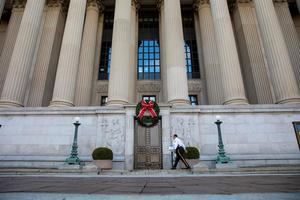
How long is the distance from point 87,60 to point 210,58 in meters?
14.2

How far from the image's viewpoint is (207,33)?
2519 cm

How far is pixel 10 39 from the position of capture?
25.5 m

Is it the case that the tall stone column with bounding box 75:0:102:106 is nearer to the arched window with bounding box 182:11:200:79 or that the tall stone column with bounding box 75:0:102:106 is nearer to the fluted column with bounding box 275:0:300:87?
the arched window with bounding box 182:11:200:79

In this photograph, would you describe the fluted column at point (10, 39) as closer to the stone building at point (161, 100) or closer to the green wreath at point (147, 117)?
the stone building at point (161, 100)

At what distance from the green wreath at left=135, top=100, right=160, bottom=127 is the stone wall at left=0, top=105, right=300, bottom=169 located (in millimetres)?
563

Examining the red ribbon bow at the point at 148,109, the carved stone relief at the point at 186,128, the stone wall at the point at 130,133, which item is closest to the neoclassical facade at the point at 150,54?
the stone wall at the point at 130,133

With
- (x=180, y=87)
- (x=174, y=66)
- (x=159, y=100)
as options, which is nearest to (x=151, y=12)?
(x=159, y=100)

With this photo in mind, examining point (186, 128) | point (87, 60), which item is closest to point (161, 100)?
point (87, 60)

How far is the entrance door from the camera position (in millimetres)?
15711

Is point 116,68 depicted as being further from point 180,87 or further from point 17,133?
point 17,133

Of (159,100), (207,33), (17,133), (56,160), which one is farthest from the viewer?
(159,100)

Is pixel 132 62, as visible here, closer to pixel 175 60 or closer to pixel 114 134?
pixel 175 60

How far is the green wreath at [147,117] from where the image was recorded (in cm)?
1616

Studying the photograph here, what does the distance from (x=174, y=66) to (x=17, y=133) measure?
14237 millimetres
